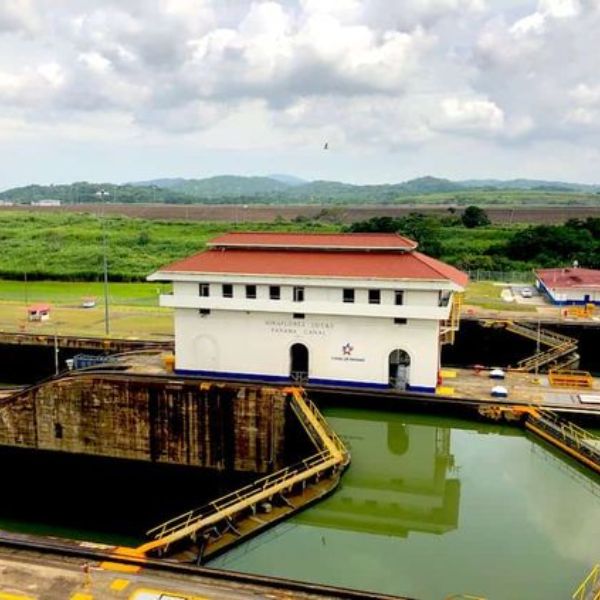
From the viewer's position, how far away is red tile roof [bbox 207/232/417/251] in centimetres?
3010

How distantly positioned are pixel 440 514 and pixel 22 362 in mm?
28930

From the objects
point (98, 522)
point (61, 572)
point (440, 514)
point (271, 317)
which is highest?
point (271, 317)

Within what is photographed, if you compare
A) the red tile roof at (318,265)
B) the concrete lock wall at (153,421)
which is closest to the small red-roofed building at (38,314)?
the concrete lock wall at (153,421)

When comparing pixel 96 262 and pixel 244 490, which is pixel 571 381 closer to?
pixel 244 490

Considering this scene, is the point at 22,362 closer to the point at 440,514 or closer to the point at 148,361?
the point at 148,361

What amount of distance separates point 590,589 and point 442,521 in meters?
6.16

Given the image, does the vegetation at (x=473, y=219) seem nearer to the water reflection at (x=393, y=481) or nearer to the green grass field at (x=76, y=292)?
the green grass field at (x=76, y=292)

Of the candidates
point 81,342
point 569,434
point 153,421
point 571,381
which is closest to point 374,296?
point 569,434

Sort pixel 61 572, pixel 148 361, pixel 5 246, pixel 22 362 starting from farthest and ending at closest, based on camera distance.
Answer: pixel 5 246, pixel 22 362, pixel 148 361, pixel 61 572

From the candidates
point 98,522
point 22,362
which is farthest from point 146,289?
point 98,522

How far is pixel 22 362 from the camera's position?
135 ft

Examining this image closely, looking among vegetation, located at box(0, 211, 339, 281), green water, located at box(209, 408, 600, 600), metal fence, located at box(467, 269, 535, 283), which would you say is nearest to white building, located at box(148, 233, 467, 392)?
green water, located at box(209, 408, 600, 600)

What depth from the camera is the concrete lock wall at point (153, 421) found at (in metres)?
26.7

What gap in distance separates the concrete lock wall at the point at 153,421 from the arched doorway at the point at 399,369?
17.6 feet
